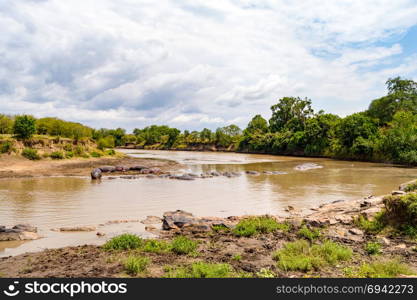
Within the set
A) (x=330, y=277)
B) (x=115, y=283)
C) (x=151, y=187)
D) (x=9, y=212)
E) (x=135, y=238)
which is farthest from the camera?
(x=151, y=187)

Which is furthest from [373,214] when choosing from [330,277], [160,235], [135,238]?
[135,238]

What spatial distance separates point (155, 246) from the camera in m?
8.91

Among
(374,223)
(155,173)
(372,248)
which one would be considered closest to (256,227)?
(372,248)

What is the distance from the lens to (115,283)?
5.98m

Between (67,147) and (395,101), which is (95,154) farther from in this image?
(395,101)

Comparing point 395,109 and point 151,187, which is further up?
point 395,109

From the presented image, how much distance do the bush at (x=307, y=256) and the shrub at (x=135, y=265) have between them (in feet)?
10.4

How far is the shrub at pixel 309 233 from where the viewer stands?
31.7 feet

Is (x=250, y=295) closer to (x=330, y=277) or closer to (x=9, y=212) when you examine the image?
(x=330, y=277)

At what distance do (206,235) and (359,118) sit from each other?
62701mm

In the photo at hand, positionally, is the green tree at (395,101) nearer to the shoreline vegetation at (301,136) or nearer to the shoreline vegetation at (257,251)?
the shoreline vegetation at (301,136)

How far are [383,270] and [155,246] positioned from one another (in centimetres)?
570

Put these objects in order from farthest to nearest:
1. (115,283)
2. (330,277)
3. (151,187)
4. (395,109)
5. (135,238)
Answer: (395,109) → (151,187) → (135,238) → (330,277) → (115,283)

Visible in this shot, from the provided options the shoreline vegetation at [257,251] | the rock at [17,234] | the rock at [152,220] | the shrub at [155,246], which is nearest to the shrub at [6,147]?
the rock at [17,234]
